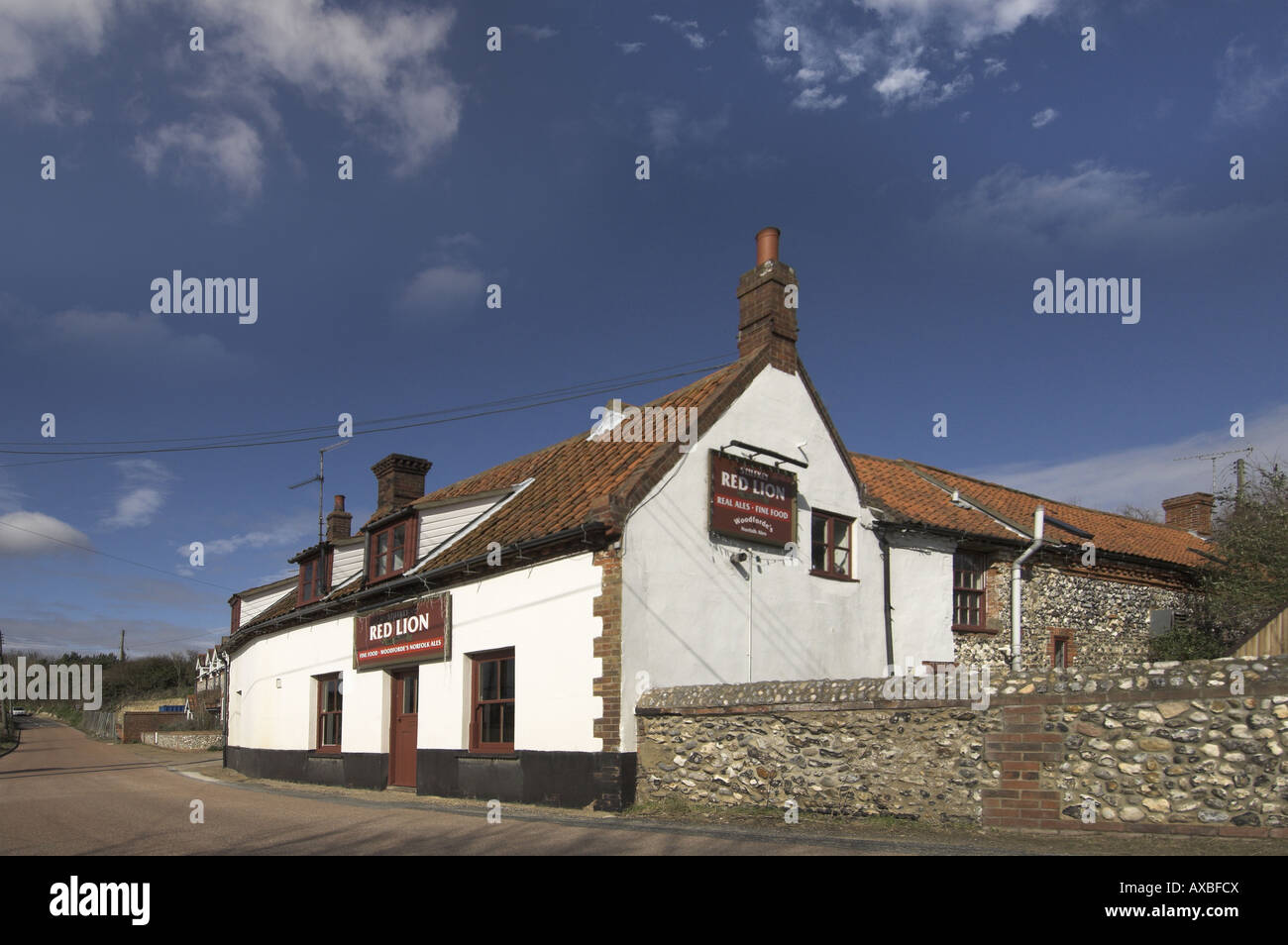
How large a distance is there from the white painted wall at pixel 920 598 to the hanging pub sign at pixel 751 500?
3.53 m

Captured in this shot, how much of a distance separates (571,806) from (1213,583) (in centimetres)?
1734

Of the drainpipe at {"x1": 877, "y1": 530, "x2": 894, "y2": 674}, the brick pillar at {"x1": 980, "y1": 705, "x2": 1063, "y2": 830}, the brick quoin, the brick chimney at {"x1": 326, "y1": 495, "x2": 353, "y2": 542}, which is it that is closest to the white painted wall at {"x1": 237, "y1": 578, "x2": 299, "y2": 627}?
the brick chimney at {"x1": 326, "y1": 495, "x2": 353, "y2": 542}

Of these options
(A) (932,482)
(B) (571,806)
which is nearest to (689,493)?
(B) (571,806)

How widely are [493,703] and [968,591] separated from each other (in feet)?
34.6

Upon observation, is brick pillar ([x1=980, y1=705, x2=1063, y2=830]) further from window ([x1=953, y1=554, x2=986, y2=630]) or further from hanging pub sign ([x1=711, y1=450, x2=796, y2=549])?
window ([x1=953, y1=554, x2=986, y2=630])

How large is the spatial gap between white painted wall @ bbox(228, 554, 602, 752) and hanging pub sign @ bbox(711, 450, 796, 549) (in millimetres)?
2590

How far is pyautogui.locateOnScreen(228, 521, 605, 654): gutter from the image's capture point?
13.5 m

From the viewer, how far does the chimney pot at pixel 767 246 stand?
56.9 ft

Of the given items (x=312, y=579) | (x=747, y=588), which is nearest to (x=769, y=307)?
(x=747, y=588)

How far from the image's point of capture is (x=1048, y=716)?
947cm

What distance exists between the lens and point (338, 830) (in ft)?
37.0
